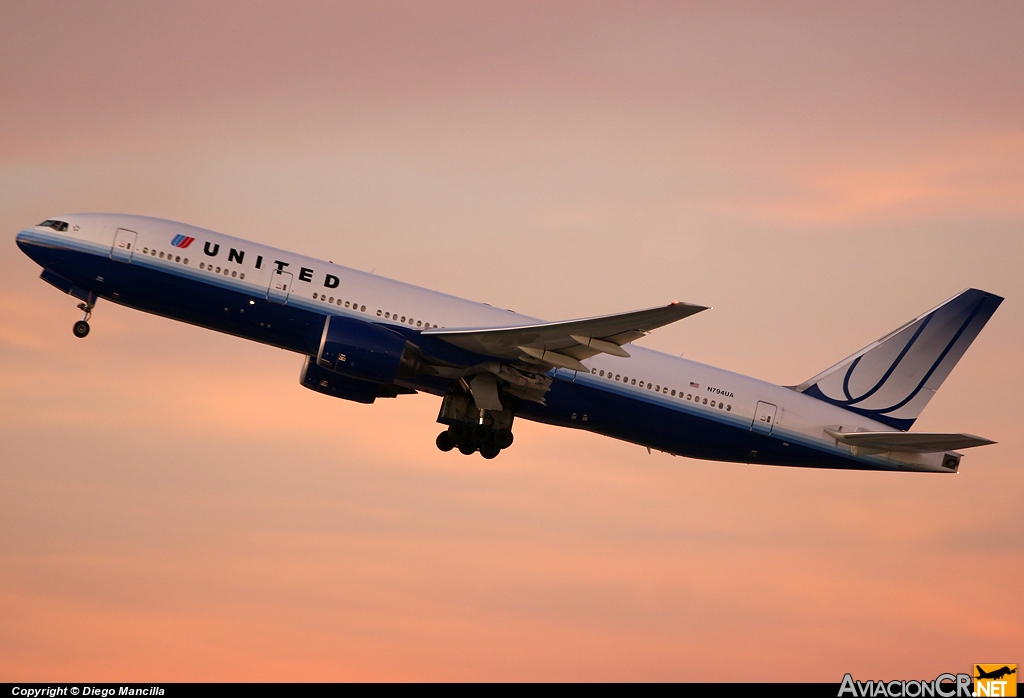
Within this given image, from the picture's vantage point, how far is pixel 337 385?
4312cm

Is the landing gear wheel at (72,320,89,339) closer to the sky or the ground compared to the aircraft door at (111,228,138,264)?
closer to the ground

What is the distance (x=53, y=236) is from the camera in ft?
128

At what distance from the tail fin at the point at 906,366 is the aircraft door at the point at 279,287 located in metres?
20.1

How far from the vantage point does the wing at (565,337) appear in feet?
116

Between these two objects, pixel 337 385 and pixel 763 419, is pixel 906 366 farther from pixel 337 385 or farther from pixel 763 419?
pixel 337 385

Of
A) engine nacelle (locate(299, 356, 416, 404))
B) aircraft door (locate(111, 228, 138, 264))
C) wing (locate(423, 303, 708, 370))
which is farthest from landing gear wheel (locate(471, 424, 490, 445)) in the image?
aircraft door (locate(111, 228, 138, 264))

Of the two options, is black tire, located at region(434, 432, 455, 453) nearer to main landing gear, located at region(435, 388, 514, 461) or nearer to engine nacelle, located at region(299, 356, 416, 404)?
main landing gear, located at region(435, 388, 514, 461)

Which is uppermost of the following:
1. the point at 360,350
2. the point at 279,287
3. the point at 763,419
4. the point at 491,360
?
the point at 279,287

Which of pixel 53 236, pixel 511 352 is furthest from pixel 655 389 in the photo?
pixel 53 236

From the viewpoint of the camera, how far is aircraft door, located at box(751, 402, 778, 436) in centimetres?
4259

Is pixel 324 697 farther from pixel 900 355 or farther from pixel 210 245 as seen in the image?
pixel 900 355

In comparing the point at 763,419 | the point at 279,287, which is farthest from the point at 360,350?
the point at 763,419

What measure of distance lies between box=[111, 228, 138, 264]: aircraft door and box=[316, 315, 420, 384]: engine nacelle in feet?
23.1

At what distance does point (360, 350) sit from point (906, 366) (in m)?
22.3
